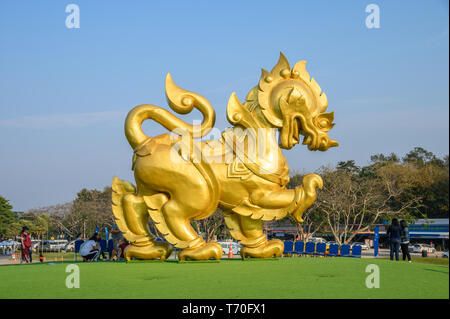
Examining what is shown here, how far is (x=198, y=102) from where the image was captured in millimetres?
8336

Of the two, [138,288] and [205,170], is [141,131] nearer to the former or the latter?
[205,170]

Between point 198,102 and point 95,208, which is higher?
point 198,102

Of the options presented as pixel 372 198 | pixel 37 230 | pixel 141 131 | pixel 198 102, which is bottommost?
pixel 37 230

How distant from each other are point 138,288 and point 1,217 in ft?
118

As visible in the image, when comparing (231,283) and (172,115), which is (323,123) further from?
(231,283)

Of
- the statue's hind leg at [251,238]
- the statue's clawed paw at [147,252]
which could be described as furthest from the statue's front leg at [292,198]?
the statue's clawed paw at [147,252]

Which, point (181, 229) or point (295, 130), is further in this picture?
point (295, 130)

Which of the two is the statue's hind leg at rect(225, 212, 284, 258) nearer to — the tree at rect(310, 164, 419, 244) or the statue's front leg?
the statue's front leg

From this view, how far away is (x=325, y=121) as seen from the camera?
28.2ft

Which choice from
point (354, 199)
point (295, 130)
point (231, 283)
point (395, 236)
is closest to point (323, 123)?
point (295, 130)

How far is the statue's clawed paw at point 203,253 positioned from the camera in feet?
26.0

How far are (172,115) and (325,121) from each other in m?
2.95

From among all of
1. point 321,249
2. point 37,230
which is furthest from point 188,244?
point 37,230
